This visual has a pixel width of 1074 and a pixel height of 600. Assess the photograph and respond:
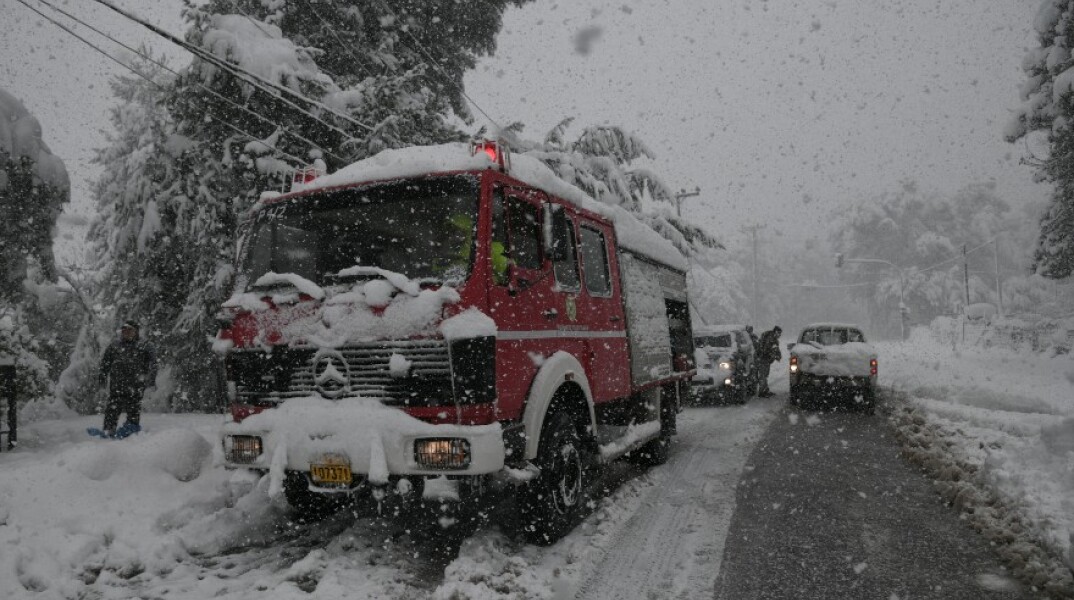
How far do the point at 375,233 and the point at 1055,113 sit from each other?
2034cm

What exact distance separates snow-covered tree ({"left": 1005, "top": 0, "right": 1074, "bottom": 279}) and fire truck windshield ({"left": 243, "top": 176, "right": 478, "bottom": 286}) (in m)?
18.0

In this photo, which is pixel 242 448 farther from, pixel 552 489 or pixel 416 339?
pixel 552 489

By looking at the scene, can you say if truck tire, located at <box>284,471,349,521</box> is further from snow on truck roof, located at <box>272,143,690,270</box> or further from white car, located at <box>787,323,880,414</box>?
Answer: white car, located at <box>787,323,880,414</box>

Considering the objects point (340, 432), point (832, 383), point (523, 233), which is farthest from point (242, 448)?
point (832, 383)

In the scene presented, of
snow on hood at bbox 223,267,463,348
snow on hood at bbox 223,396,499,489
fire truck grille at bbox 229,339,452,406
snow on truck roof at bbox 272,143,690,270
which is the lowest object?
snow on hood at bbox 223,396,499,489

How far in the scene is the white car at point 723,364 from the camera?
47.1 feet

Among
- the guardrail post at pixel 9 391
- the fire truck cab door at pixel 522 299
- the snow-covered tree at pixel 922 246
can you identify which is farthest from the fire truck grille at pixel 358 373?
the snow-covered tree at pixel 922 246

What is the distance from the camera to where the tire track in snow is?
433 cm

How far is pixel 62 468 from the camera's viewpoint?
19.0 feet

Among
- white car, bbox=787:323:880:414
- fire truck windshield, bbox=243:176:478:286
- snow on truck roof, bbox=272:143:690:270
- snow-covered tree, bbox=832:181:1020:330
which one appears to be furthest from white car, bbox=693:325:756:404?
snow-covered tree, bbox=832:181:1020:330

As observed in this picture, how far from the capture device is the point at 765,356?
17.2m

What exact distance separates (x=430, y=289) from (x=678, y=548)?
8.95 ft

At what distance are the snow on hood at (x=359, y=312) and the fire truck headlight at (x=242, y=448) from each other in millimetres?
723

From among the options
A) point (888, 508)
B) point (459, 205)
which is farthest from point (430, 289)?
point (888, 508)
